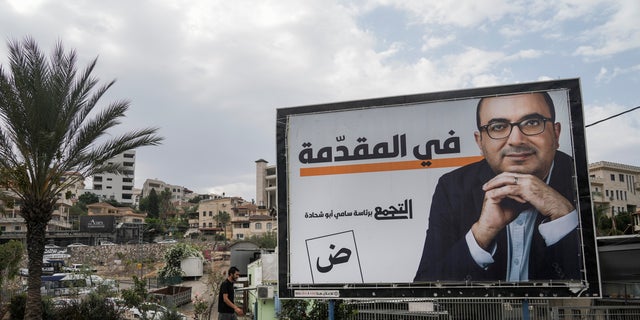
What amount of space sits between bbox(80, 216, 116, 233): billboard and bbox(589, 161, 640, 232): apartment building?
67659 mm

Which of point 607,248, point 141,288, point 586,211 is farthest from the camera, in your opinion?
point 141,288

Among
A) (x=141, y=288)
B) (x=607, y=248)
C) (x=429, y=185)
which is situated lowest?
(x=141, y=288)

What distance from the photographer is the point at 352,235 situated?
8.62 meters

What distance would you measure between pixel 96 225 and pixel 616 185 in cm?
7340

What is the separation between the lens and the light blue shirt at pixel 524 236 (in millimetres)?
7664

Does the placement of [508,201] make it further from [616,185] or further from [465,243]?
[616,185]

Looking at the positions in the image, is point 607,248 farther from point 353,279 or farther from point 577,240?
point 353,279

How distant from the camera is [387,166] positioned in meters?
8.59

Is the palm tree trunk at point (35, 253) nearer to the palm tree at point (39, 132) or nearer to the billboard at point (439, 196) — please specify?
the palm tree at point (39, 132)

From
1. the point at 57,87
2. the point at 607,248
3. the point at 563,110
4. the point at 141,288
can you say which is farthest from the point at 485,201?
the point at 57,87

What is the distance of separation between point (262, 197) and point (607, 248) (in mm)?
86705

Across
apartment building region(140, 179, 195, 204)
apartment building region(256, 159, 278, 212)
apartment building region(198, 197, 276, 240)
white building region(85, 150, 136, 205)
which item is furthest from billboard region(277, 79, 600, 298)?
apartment building region(140, 179, 195, 204)

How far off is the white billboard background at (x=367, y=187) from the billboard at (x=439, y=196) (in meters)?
0.02

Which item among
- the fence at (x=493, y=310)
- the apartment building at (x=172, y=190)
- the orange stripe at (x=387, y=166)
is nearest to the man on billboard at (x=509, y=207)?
the orange stripe at (x=387, y=166)
